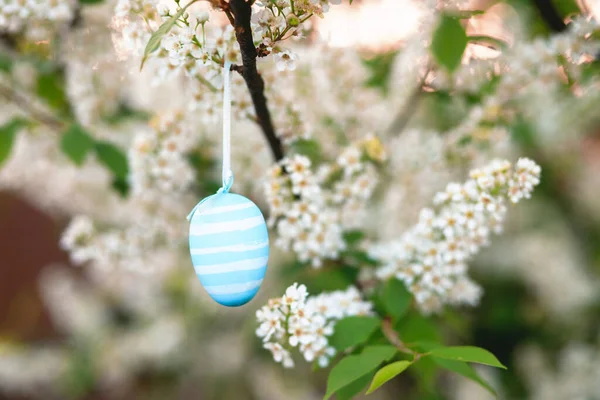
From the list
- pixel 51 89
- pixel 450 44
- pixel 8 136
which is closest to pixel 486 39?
pixel 450 44

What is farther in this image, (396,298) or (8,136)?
(8,136)

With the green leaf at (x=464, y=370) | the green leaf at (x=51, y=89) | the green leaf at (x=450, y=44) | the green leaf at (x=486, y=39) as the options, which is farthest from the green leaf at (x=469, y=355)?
the green leaf at (x=51, y=89)

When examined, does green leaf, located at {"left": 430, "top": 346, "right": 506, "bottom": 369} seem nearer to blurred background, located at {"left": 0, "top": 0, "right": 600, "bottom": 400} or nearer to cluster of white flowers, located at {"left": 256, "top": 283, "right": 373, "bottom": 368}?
cluster of white flowers, located at {"left": 256, "top": 283, "right": 373, "bottom": 368}

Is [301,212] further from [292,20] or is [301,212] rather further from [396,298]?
[292,20]

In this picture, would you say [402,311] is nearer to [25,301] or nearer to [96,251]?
[96,251]

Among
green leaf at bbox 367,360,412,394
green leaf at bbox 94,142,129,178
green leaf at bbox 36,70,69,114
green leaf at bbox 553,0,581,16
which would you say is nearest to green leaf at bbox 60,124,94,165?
green leaf at bbox 94,142,129,178

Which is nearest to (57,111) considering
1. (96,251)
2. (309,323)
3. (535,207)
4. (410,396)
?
(96,251)

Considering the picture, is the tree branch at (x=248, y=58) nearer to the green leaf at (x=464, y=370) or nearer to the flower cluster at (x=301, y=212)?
the flower cluster at (x=301, y=212)
